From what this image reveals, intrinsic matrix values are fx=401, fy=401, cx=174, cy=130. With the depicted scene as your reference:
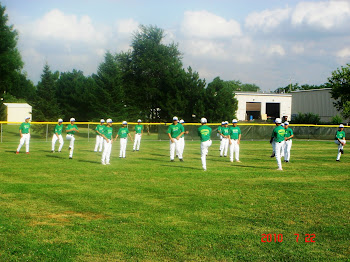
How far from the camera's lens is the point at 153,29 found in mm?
61656

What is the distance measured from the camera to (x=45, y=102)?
4425 cm

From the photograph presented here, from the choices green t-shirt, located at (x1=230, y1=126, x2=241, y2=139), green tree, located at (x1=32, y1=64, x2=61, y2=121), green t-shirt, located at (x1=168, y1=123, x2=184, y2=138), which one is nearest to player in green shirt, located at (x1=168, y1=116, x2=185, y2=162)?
green t-shirt, located at (x1=168, y1=123, x2=184, y2=138)

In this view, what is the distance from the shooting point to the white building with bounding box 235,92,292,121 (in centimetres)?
7831

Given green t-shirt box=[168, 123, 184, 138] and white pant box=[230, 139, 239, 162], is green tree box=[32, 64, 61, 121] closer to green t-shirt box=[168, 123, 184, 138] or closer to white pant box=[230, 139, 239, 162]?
green t-shirt box=[168, 123, 184, 138]

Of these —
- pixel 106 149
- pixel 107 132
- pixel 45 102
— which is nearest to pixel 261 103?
pixel 45 102

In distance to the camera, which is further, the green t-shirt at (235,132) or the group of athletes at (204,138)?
the green t-shirt at (235,132)

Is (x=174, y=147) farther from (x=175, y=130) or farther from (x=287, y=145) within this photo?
(x=287, y=145)

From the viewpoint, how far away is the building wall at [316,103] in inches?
2711

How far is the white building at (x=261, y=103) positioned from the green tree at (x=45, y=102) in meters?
40.8

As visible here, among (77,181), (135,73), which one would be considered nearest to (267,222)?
(77,181)

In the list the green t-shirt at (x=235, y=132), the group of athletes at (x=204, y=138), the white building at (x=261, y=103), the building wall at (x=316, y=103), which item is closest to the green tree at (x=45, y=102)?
the group of athletes at (x=204, y=138)

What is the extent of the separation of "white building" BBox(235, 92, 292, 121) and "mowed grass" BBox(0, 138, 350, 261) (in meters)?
63.6

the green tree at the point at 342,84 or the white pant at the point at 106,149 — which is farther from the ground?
the green tree at the point at 342,84

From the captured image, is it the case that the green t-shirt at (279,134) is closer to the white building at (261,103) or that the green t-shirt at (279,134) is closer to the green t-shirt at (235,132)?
the green t-shirt at (235,132)
